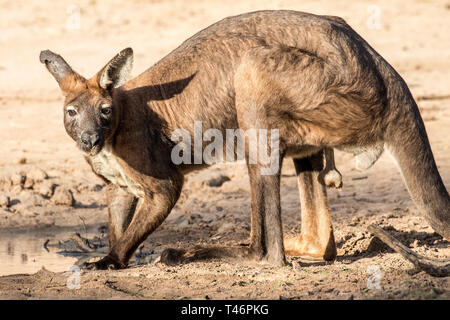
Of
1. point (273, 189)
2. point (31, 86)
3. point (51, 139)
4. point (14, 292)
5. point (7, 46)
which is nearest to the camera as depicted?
point (14, 292)

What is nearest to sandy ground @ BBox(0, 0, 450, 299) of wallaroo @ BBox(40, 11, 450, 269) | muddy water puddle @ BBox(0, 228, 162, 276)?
muddy water puddle @ BBox(0, 228, 162, 276)

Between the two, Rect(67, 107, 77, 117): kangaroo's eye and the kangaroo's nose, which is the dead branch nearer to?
the kangaroo's nose

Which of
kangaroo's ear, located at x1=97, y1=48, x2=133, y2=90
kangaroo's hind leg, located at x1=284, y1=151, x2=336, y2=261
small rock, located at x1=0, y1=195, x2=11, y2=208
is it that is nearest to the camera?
kangaroo's ear, located at x1=97, y1=48, x2=133, y2=90

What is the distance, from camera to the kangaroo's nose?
492cm

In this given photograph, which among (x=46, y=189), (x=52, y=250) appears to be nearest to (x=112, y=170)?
(x=52, y=250)

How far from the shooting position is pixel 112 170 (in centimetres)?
537

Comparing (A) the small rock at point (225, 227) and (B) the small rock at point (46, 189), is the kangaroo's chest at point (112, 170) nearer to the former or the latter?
(A) the small rock at point (225, 227)

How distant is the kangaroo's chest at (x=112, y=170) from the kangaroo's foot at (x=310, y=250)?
45.9 inches

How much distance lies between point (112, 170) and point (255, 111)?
1.05 meters

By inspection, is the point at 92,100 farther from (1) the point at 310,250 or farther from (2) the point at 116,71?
(1) the point at 310,250

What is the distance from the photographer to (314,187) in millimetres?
5645

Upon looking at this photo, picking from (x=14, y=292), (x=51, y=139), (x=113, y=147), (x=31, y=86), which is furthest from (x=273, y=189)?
(x=31, y=86)
